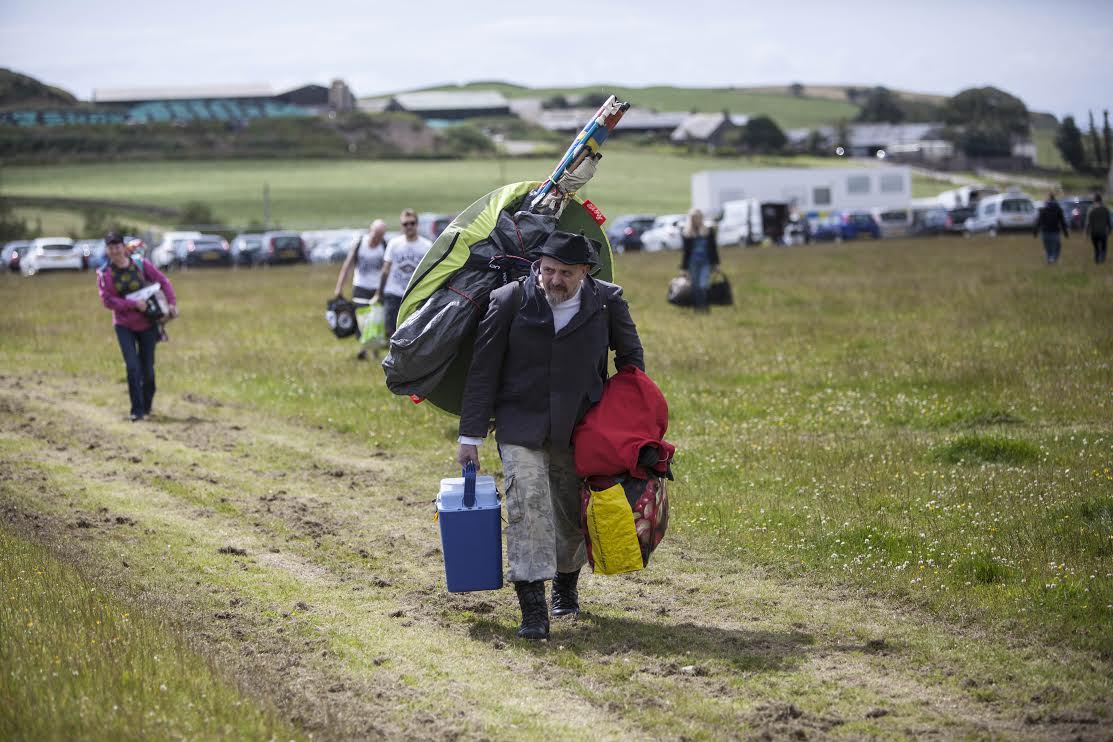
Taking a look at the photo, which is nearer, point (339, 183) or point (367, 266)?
point (367, 266)

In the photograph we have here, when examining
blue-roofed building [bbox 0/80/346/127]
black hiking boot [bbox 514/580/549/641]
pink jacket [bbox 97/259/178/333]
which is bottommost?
black hiking boot [bbox 514/580/549/641]

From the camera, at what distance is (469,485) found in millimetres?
6676

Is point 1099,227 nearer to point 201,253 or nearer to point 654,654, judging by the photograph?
point 654,654

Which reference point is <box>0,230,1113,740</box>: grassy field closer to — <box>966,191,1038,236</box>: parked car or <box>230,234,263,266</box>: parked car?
<box>230,234,263,266</box>: parked car

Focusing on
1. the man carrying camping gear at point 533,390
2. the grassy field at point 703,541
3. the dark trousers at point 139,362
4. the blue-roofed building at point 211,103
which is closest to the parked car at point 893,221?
the grassy field at point 703,541

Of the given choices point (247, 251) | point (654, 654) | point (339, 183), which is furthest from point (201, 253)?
point (654, 654)

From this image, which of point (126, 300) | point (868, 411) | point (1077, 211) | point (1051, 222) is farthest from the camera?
point (1077, 211)

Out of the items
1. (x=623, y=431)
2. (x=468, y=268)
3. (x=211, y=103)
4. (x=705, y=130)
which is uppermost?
(x=211, y=103)

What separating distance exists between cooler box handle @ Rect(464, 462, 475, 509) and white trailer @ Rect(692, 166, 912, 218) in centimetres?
6077

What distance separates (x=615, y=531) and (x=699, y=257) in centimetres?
1719

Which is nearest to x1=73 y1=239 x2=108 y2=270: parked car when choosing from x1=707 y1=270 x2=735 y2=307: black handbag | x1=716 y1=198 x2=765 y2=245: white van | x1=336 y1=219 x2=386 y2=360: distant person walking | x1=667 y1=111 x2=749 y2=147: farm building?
x1=716 y1=198 x2=765 y2=245: white van

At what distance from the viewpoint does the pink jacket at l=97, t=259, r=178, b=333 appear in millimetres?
13297

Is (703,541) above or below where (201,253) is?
below

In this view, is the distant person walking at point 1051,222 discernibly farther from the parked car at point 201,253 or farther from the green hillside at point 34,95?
the green hillside at point 34,95
